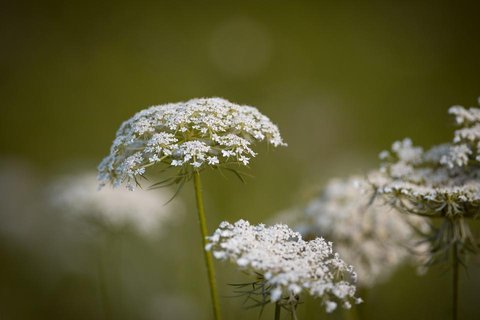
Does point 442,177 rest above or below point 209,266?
above

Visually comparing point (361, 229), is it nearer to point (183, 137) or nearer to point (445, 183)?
point (445, 183)

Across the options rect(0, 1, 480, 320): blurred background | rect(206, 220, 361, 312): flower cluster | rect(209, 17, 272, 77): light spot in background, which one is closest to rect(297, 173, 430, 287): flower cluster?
rect(0, 1, 480, 320): blurred background

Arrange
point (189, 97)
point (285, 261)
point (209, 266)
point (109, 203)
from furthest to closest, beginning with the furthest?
point (189, 97) < point (109, 203) < point (209, 266) < point (285, 261)

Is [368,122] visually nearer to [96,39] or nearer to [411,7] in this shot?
[411,7]

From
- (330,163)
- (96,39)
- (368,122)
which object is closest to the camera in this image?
(330,163)

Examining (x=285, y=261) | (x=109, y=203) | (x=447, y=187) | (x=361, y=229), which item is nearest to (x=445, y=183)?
(x=447, y=187)

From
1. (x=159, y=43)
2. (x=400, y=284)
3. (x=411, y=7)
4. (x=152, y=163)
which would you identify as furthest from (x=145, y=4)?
(x=152, y=163)

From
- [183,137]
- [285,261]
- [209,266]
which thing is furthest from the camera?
[183,137]

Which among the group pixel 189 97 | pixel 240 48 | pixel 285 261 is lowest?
pixel 285 261
